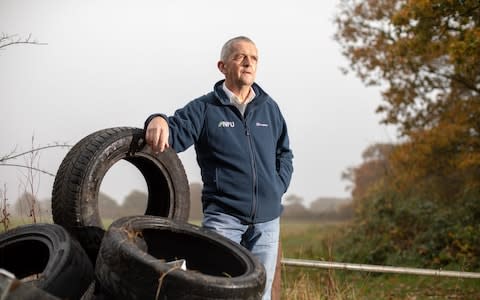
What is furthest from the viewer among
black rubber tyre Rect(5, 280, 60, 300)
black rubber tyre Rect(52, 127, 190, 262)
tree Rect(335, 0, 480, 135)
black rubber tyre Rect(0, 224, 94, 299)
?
tree Rect(335, 0, 480, 135)

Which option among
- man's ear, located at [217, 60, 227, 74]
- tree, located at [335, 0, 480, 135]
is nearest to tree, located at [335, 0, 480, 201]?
tree, located at [335, 0, 480, 135]

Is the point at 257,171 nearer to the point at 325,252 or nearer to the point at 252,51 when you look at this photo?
the point at 252,51

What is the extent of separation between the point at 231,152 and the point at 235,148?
0.03 m

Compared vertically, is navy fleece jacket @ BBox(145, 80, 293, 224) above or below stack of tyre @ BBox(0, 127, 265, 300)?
above

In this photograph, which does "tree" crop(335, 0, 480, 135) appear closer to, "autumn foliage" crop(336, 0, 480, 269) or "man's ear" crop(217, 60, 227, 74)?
"autumn foliage" crop(336, 0, 480, 269)

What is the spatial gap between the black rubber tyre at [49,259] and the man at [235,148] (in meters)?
0.78

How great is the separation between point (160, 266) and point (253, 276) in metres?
0.53

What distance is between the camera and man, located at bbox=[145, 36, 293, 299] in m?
3.84

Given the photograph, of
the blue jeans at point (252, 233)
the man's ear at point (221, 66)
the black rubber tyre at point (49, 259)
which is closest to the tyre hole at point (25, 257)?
the black rubber tyre at point (49, 259)

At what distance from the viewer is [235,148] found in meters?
3.86

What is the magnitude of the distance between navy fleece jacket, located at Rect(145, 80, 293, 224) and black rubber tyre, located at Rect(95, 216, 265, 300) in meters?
0.26

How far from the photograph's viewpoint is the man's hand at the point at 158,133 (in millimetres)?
3779

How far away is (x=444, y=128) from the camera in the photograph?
1380 centimetres

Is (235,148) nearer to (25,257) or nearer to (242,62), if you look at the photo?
(242,62)
